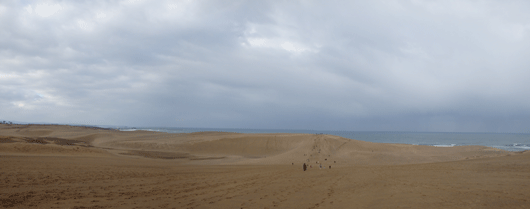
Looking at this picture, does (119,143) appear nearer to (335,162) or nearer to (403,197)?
(335,162)

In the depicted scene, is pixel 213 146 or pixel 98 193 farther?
pixel 213 146

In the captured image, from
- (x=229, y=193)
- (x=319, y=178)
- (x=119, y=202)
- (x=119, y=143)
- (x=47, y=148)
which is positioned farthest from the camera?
(x=119, y=143)

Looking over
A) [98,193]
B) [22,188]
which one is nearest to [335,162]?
[98,193]

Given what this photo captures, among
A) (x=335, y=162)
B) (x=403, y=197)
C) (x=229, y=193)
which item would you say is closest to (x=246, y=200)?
(x=229, y=193)

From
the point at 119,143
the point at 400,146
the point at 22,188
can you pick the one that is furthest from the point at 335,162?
the point at 119,143

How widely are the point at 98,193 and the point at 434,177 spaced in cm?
1292

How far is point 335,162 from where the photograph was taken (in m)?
21.0

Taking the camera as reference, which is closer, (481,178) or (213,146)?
(481,178)

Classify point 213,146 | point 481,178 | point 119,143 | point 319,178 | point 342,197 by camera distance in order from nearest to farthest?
point 342,197, point 481,178, point 319,178, point 213,146, point 119,143

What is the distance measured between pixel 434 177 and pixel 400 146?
18.8m

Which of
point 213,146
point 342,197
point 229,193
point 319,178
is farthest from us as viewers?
point 213,146

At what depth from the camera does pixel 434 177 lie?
1214 cm

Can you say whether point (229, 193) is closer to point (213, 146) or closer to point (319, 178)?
point (319, 178)

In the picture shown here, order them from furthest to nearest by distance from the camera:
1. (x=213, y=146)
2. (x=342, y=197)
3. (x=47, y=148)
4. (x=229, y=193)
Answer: (x=213, y=146) → (x=47, y=148) → (x=229, y=193) → (x=342, y=197)
